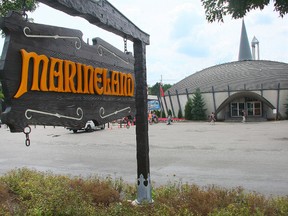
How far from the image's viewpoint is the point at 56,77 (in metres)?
3.94

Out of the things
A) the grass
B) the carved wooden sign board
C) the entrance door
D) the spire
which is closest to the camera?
the carved wooden sign board

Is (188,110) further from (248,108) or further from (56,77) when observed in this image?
(56,77)

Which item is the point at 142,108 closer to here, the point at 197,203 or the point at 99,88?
the point at 99,88

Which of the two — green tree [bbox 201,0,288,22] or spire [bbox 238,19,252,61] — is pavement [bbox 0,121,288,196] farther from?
spire [bbox 238,19,252,61]

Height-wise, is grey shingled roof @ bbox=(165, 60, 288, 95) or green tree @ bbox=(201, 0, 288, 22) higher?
grey shingled roof @ bbox=(165, 60, 288, 95)

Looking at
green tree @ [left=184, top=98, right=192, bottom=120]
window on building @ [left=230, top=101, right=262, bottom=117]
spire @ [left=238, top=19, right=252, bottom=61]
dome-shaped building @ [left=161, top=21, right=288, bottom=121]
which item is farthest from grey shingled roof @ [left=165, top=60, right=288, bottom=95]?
spire @ [left=238, top=19, right=252, bottom=61]

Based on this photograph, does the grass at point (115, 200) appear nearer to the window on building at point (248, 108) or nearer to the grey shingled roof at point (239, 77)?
the grey shingled roof at point (239, 77)

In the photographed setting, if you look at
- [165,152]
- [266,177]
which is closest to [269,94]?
[165,152]

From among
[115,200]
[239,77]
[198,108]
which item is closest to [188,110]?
[198,108]

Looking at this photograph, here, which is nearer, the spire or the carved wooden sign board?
the carved wooden sign board

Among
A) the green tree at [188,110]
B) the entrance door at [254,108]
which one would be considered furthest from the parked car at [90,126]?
the entrance door at [254,108]

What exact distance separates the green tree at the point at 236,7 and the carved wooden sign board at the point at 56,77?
1599 mm

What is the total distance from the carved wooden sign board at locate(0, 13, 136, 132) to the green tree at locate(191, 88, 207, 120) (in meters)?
43.4

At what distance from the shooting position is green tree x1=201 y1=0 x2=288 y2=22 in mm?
4680
